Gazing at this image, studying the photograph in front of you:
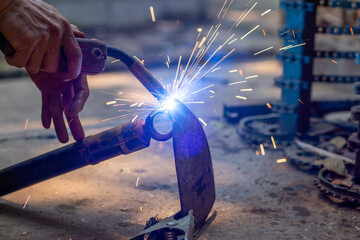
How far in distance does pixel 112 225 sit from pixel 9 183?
699 mm

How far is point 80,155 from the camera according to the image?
8.21ft

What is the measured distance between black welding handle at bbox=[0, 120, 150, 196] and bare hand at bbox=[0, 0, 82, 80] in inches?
17.6

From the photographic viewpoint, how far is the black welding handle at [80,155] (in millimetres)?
2357

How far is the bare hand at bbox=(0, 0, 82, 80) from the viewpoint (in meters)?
2.08

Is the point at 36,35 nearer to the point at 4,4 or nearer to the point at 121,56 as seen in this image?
the point at 4,4

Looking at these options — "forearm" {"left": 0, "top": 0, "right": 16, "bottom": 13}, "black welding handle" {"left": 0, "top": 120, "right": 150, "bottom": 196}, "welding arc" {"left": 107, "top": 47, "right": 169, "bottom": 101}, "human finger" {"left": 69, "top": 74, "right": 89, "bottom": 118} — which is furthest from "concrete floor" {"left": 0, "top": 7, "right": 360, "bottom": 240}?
"forearm" {"left": 0, "top": 0, "right": 16, "bottom": 13}

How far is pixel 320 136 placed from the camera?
148 inches

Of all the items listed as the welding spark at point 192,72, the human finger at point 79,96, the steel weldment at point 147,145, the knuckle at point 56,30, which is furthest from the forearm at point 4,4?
the welding spark at point 192,72

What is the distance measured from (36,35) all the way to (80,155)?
29.8 inches

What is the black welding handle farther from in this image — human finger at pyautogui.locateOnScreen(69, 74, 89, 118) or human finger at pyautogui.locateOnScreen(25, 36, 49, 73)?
human finger at pyautogui.locateOnScreen(25, 36, 49, 73)

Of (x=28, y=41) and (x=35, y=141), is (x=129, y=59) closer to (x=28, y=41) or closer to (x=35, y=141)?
(x=28, y=41)

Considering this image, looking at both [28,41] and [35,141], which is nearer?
[28,41]

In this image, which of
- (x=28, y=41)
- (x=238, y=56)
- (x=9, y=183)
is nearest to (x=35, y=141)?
(x=9, y=183)

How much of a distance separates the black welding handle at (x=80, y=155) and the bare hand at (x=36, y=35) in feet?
1.47
